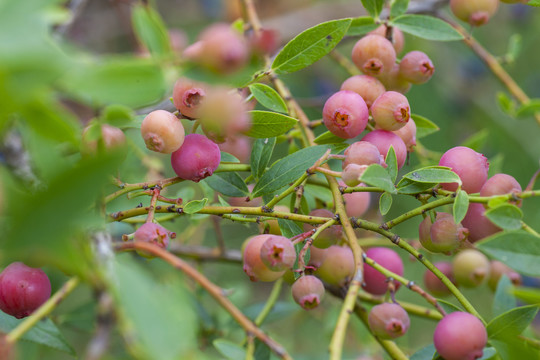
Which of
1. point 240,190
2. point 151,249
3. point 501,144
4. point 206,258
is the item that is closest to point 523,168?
point 501,144

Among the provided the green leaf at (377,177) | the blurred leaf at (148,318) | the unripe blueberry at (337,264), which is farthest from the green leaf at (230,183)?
the blurred leaf at (148,318)

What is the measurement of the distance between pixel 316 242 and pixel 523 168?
1.51m

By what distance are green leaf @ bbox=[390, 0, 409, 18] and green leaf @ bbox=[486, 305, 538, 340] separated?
16.9 inches

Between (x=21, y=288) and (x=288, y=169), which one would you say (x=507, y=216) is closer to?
(x=288, y=169)

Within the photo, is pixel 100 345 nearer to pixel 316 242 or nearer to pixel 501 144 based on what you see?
pixel 316 242

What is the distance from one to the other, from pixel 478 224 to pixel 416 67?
0.73ft

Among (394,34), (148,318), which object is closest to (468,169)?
(394,34)

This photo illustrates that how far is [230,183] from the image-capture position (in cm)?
73

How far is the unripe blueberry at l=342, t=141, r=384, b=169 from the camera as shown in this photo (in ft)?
1.89

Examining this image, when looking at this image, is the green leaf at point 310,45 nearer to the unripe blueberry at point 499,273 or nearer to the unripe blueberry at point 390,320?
the unripe blueberry at point 390,320

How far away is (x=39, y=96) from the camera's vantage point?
0.35 m

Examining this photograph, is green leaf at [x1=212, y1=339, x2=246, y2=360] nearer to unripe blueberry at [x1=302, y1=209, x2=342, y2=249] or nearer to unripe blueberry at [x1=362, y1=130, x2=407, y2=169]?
unripe blueberry at [x1=302, y1=209, x2=342, y2=249]

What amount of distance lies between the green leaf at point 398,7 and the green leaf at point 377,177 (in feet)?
1.11

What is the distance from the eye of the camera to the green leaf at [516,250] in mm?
493
